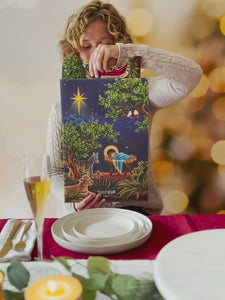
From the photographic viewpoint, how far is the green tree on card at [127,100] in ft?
3.40

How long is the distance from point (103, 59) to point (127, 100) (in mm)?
279

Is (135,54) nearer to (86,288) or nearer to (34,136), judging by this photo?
(34,136)

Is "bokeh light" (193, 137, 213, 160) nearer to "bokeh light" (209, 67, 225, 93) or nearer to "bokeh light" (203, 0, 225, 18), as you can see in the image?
"bokeh light" (209, 67, 225, 93)

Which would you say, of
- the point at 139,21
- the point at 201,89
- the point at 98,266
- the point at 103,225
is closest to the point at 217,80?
the point at 201,89

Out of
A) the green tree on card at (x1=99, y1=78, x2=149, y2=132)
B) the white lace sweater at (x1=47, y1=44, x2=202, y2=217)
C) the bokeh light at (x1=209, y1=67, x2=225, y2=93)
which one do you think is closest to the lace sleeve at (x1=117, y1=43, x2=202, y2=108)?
the white lace sweater at (x1=47, y1=44, x2=202, y2=217)

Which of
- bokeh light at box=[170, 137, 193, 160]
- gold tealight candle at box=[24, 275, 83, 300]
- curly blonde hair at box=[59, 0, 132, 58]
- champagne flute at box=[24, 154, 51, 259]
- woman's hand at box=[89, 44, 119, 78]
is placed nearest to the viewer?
gold tealight candle at box=[24, 275, 83, 300]

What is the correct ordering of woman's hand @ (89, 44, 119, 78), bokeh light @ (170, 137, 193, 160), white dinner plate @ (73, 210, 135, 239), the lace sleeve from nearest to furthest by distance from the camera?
white dinner plate @ (73, 210, 135, 239) → woman's hand @ (89, 44, 119, 78) → the lace sleeve → bokeh light @ (170, 137, 193, 160)

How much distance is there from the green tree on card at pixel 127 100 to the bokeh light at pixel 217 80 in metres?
0.93

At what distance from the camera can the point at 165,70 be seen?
1396 mm

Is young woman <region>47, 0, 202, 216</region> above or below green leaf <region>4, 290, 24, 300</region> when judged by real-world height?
above

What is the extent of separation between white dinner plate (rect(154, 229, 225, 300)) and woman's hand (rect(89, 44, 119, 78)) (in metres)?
0.66

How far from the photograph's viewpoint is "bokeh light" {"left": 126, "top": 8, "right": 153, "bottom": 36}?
5.90 ft

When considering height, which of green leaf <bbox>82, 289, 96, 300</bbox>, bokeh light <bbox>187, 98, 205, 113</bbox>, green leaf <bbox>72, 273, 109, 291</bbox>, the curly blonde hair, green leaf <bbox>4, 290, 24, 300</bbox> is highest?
the curly blonde hair

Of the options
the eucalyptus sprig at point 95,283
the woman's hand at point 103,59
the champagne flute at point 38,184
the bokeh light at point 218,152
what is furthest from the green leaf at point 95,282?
the bokeh light at point 218,152
